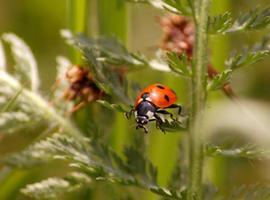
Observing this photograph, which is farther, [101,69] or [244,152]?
[101,69]

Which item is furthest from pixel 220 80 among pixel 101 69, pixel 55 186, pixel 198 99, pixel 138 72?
pixel 138 72

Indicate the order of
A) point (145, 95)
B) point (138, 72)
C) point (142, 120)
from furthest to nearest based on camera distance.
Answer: point (138, 72) < point (142, 120) < point (145, 95)

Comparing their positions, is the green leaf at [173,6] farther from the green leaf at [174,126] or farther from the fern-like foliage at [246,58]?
the green leaf at [174,126]

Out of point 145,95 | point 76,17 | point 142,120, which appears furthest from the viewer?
point 76,17

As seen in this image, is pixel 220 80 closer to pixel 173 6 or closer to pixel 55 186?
pixel 173 6

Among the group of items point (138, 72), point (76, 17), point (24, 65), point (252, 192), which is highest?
point (138, 72)

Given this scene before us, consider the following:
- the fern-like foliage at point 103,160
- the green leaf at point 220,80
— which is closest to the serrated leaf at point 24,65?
the fern-like foliage at point 103,160

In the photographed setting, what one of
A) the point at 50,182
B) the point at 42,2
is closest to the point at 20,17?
the point at 42,2
